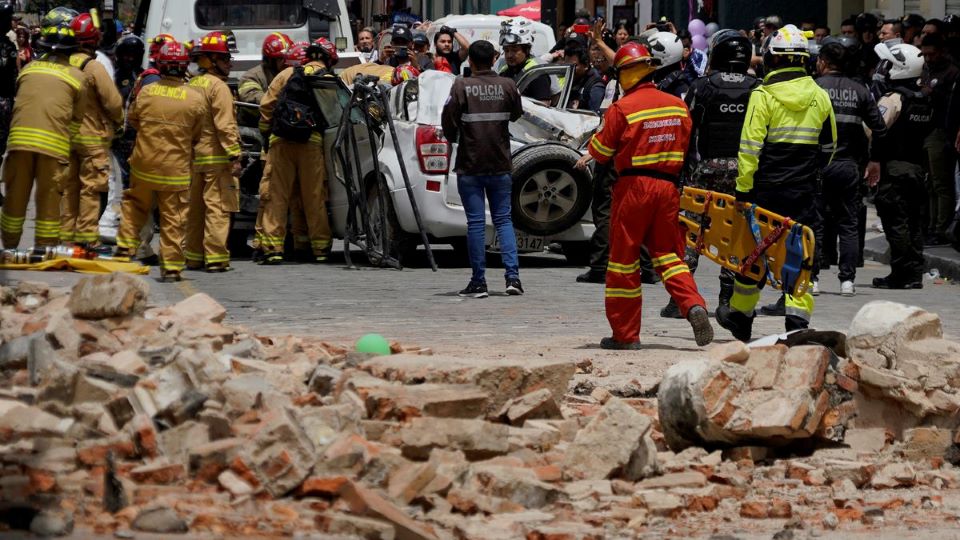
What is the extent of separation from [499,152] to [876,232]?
7.32 metres

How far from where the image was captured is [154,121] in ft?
44.7

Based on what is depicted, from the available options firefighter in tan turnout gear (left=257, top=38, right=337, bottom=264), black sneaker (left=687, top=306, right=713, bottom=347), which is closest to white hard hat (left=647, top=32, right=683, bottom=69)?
A: firefighter in tan turnout gear (left=257, top=38, right=337, bottom=264)

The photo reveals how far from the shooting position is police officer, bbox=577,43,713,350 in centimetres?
997

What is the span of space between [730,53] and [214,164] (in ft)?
15.4

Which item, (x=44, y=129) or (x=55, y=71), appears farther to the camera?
(x=55, y=71)

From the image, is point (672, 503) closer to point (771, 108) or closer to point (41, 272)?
point (771, 108)

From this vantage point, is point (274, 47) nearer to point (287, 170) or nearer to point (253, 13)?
point (287, 170)

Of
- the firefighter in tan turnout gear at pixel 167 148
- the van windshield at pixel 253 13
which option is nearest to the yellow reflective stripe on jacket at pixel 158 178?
the firefighter in tan turnout gear at pixel 167 148

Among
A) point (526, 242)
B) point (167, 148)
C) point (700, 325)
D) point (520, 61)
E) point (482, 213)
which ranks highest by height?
point (520, 61)

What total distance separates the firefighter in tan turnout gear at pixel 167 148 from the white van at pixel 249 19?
23.9 ft

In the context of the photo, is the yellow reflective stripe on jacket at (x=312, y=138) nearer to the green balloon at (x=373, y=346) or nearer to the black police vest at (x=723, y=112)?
the black police vest at (x=723, y=112)

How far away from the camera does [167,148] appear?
44.8 feet

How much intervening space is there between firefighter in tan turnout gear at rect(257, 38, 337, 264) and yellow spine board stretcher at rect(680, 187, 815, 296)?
508cm

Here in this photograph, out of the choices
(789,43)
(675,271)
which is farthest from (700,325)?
(789,43)
